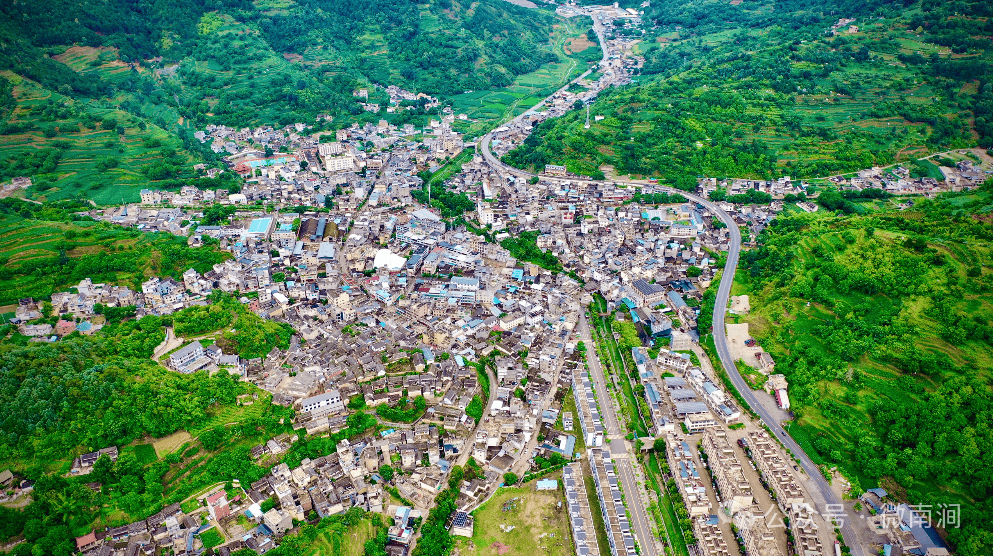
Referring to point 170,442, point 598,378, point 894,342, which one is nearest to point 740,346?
point 894,342

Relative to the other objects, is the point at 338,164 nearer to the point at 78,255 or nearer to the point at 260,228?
the point at 260,228

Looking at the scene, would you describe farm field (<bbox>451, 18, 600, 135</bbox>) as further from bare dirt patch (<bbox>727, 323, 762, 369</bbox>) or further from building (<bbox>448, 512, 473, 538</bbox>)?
building (<bbox>448, 512, 473, 538</bbox>)

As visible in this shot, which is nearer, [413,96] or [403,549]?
[403,549]

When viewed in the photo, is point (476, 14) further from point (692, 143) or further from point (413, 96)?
point (692, 143)

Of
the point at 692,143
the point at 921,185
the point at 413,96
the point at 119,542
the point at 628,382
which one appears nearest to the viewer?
the point at 119,542

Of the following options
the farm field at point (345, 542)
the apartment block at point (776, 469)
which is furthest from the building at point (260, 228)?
the apartment block at point (776, 469)

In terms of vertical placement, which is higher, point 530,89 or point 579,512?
point 530,89

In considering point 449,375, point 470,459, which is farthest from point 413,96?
point 470,459
